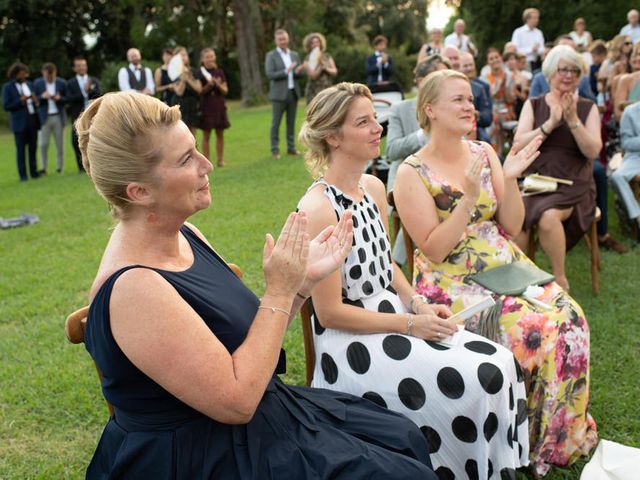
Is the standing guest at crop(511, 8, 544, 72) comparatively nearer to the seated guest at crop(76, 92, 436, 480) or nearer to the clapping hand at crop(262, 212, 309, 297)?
the clapping hand at crop(262, 212, 309, 297)

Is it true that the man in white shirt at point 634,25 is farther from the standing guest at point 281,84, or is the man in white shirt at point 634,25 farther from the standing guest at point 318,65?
the standing guest at point 281,84

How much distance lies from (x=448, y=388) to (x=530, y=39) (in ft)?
41.5

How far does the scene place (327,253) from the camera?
205 centimetres

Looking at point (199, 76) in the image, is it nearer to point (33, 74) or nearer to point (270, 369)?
point (270, 369)

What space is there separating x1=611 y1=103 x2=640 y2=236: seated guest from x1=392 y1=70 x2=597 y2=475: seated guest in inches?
98.7

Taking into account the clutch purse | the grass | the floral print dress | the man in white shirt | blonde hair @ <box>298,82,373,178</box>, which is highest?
the man in white shirt

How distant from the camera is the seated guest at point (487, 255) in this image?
2.72 meters

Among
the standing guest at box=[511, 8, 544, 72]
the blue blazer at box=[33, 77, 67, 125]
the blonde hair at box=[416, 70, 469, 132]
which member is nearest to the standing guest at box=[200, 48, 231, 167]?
the blue blazer at box=[33, 77, 67, 125]

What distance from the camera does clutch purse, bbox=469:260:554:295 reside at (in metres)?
2.97

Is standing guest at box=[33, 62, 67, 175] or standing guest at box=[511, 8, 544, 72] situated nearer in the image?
standing guest at box=[33, 62, 67, 175]

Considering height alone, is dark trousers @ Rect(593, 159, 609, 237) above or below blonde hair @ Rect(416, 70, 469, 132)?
below

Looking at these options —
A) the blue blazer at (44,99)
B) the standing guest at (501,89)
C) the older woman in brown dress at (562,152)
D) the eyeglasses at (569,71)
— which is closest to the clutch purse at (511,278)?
the older woman in brown dress at (562,152)

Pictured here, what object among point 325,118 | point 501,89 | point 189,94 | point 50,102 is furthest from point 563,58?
point 50,102

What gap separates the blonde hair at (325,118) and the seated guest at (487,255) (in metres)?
0.50
